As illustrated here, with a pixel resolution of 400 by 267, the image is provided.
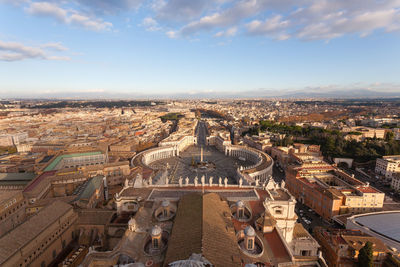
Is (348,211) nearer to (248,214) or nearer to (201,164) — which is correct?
(248,214)

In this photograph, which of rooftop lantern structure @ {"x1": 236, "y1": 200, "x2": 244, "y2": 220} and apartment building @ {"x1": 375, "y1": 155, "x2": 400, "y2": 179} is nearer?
rooftop lantern structure @ {"x1": 236, "y1": 200, "x2": 244, "y2": 220}

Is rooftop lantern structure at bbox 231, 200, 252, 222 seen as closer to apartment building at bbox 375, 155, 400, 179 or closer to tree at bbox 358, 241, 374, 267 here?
tree at bbox 358, 241, 374, 267

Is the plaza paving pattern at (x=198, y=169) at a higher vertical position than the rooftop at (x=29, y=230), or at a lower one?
lower

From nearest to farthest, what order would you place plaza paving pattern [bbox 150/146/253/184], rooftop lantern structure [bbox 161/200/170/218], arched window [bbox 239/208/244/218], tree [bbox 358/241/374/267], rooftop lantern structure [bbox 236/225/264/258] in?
rooftop lantern structure [bbox 236/225/264/258] < tree [bbox 358/241/374/267] < rooftop lantern structure [bbox 161/200/170/218] < arched window [bbox 239/208/244/218] < plaza paving pattern [bbox 150/146/253/184]

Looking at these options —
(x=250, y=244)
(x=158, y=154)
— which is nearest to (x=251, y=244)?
(x=250, y=244)

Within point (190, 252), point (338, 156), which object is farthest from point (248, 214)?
point (338, 156)

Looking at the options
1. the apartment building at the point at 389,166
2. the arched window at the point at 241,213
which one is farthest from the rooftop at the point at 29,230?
the apartment building at the point at 389,166

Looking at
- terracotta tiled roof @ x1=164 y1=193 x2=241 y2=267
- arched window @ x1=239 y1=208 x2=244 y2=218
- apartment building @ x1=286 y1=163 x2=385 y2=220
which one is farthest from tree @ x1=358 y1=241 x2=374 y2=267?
terracotta tiled roof @ x1=164 y1=193 x2=241 y2=267

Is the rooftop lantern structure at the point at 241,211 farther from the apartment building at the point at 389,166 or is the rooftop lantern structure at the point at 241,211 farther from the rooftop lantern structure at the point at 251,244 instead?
the apartment building at the point at 389,166

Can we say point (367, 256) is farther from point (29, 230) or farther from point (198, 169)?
point (198, 169)

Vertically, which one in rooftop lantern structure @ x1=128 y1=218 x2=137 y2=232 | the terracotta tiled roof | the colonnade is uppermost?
the terracotta tiled roof

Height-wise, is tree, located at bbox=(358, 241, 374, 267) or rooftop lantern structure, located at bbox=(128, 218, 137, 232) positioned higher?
rooftop lantern structure, located at bbox=(128, 218, 137, 232)
